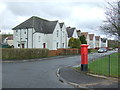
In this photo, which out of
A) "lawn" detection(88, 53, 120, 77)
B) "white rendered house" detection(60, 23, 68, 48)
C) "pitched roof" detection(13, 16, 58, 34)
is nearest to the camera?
"lawn" detection(88, 53, 120, 77)

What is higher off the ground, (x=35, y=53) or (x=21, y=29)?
(x=21, y=29)

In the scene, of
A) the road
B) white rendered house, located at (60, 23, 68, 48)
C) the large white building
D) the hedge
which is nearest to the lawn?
the road

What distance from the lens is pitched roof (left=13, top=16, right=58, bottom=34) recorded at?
3759cm

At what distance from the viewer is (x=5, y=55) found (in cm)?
2081

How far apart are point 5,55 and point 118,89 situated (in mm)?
16957

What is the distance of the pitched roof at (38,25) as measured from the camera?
37594 millimetres

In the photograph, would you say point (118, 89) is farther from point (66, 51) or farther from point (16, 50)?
point (66, 51)

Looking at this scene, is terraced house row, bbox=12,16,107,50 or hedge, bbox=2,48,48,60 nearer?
hedge, bbox=2,48,48,60

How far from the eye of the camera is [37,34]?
120 feet

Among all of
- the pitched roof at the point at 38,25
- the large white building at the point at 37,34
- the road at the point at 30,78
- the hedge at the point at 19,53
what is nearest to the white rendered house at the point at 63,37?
the large white building at the point at 37,34

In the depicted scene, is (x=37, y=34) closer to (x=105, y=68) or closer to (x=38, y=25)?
(x=38, y=25)

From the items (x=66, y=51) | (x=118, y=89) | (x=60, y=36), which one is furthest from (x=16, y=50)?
Answer: (x=60, y=36)

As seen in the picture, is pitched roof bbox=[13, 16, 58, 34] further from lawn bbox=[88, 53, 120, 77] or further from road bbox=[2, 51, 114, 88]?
road bbox=[2, 51, 114, 88]

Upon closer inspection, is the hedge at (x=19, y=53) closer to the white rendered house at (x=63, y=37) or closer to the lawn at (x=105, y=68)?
the lawn at (x=105, y=68)
